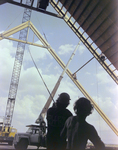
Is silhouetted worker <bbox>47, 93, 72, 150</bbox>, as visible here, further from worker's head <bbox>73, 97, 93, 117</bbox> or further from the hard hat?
worker's head <bbox>73, 97, 93, 117</bbox>

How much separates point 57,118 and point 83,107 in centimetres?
49

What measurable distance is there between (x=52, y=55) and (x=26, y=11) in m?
26.6

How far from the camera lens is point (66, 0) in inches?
389

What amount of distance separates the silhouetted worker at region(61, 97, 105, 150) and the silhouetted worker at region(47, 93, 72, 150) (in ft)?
0.49

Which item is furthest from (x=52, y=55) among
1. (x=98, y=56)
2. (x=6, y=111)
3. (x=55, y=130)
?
(x=55, y=130)

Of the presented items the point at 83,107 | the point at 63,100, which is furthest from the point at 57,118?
the point at 83,107

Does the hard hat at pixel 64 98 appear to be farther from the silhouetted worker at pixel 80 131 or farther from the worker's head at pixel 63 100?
the silhouetted worker at pixel 80 131

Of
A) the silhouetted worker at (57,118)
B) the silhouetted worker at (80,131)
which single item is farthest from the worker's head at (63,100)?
the silhouetted worker at (80,131)

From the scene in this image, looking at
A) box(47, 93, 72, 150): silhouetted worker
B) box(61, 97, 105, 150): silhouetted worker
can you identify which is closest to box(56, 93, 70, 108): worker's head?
box(47, 93, 72, 150): silhouetted worker

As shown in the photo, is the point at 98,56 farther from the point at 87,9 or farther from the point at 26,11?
the point at 26,11

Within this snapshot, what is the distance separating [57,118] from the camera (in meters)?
1.72

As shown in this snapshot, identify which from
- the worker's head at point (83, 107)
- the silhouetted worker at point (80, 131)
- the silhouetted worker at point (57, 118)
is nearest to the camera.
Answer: the silhouetted worker at point (80, 131)

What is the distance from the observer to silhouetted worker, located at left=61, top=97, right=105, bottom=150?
1.16 metres

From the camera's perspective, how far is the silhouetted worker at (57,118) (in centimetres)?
157
